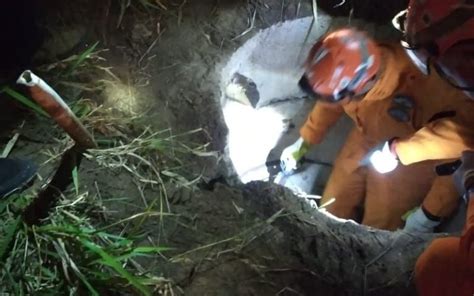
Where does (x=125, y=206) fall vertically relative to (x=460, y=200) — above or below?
above

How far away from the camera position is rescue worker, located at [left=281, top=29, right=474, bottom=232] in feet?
9.00

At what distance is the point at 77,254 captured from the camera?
2283 mm

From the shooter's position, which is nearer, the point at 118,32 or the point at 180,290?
the point at 180,290

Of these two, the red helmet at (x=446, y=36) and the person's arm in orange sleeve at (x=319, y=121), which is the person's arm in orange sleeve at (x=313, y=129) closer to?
the person's arm in orange sleeve at (x=319, y=121)

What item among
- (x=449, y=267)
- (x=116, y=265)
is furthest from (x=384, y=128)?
(x=116, y=265)

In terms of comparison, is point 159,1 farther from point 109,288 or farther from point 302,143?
point 109,288

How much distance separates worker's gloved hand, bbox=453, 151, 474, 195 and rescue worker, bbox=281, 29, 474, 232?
0.73ft

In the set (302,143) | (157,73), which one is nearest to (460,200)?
(302,143)

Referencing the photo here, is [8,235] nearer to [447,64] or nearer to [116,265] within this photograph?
[116,265]

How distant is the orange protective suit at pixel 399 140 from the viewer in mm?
2779

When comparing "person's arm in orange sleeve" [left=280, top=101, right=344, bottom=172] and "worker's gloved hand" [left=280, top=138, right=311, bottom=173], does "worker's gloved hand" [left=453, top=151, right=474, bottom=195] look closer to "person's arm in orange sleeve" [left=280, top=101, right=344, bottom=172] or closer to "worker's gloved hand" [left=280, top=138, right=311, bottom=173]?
"person's arm in orange sleeve" [left=280, top=101, right=344, bottom=172]

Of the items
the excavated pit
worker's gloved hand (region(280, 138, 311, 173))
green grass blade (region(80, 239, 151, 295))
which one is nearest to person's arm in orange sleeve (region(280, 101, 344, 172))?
worker's gloved hand (region(280, 138, 311, 173))

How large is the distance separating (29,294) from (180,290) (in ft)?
1.68

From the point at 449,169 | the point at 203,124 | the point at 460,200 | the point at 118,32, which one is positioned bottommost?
the point at 460,200
